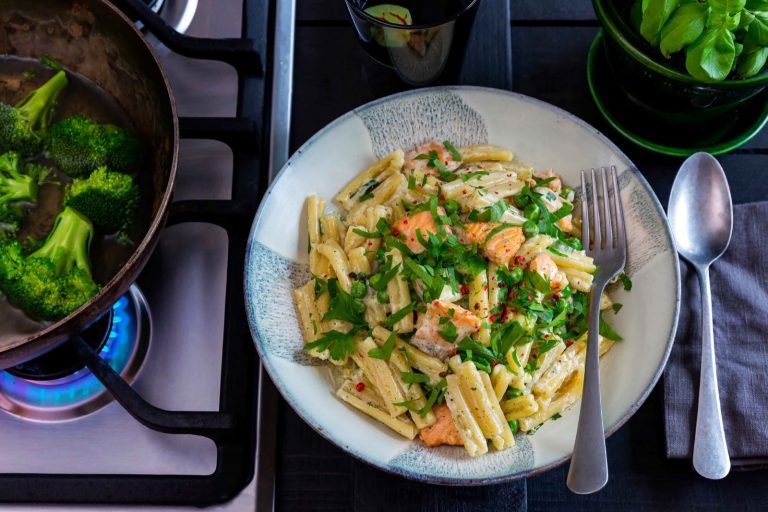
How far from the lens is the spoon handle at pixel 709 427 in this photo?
4.60 feet

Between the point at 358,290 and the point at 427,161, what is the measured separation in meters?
0.37

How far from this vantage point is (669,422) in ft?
4.77

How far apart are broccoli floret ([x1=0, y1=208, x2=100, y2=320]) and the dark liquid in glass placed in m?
0.78

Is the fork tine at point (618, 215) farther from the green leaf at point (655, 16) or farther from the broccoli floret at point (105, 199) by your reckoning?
the broccoli floret at point (105, 199)

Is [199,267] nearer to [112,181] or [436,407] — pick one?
[112,181]

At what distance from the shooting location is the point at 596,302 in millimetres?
1380

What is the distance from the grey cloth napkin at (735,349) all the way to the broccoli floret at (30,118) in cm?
144

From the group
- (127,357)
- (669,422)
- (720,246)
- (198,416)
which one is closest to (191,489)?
(198,416)

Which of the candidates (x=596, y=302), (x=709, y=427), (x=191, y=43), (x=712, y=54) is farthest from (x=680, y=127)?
(x=191, y=43)

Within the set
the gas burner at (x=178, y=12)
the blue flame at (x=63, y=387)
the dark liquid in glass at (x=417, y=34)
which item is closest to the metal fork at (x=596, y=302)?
the dark liquid in glass at (x=417, y=34)

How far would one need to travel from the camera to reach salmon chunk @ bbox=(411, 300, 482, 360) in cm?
130

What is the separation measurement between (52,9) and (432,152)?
0.89 meters

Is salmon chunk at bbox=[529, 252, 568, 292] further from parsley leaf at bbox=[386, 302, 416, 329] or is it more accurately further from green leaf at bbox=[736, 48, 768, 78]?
green leaf at bbox=[736, 48, 768, 78]

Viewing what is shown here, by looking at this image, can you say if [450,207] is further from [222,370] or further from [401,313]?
[222,370]
